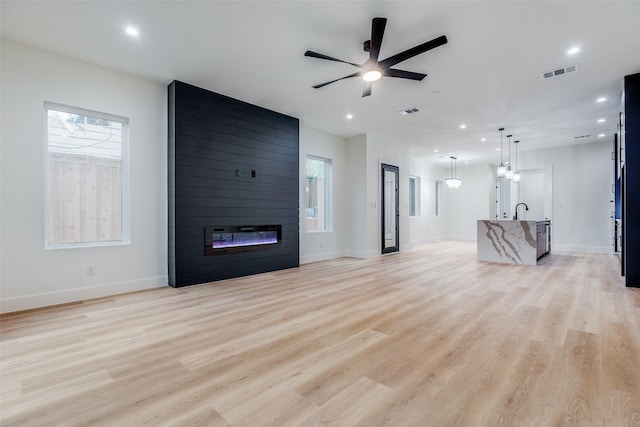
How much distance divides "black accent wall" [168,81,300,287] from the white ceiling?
38cm

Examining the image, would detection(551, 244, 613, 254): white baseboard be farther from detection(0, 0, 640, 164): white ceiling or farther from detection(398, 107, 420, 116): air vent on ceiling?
detection(398, 107, 420, 116): air vent on ceiling

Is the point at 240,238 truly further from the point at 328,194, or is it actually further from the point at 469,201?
the point at 469,201

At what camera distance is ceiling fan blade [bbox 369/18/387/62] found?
2648 mm

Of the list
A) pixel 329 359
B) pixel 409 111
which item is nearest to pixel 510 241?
pixel 409 111

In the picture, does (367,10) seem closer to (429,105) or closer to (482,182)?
(429,105)

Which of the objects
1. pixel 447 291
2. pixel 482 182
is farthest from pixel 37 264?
pixel 482 182

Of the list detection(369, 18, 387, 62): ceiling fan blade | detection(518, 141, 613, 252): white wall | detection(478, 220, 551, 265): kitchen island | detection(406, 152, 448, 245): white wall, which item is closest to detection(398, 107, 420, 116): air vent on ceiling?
detection(369, 18, 387, 62): ceiling fan blade

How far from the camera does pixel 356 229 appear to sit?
24.3 feet

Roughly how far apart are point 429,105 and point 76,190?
219 inches

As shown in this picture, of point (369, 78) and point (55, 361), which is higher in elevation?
point (369, 78)

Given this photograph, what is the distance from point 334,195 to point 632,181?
5131mm

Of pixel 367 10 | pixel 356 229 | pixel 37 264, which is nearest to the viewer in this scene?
pixel 367 10

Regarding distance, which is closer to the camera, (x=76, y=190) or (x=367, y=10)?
(x=367, y=10)

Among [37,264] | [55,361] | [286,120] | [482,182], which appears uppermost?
[286,120]
